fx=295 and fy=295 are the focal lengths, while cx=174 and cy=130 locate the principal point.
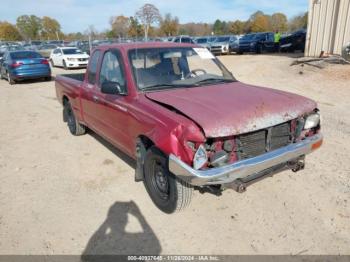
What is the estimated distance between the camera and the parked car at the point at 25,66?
1354 centimetres

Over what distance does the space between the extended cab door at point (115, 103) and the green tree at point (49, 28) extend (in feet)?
331

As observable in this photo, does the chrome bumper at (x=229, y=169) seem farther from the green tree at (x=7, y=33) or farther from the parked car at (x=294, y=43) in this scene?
the green tree at (x=7, y=33)

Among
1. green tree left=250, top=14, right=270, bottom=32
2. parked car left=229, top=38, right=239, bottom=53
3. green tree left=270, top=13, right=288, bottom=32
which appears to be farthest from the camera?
green tree left=270, top=13, right=288, bottom=32

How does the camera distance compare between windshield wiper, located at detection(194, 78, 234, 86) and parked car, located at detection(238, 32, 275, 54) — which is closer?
windshield wiper, located at detection(194, 78, 234, 86)

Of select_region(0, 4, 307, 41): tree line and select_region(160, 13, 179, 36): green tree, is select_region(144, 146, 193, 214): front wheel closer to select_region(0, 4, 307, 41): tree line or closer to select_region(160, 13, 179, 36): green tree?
select_region(0, 4, 307, 41): tree line

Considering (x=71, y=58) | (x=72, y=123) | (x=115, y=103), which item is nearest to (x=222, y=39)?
(x=71, y=58)

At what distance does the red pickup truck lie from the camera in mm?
2824

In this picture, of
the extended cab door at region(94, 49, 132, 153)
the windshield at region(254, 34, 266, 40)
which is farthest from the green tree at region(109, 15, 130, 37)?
the extended cab door at region(94, 49, 132, 153)

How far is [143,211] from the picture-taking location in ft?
11.6

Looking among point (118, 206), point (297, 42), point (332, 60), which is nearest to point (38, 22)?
point (297, 42)

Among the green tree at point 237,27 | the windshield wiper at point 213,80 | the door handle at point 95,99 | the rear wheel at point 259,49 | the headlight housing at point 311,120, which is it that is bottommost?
the headlight housing at point 311,120

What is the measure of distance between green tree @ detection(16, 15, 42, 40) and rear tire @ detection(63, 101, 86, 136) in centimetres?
9588

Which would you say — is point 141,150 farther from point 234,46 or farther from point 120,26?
point 120,26

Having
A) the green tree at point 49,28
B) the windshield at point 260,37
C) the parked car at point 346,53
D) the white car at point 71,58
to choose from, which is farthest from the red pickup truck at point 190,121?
the green tree at point 49,28
